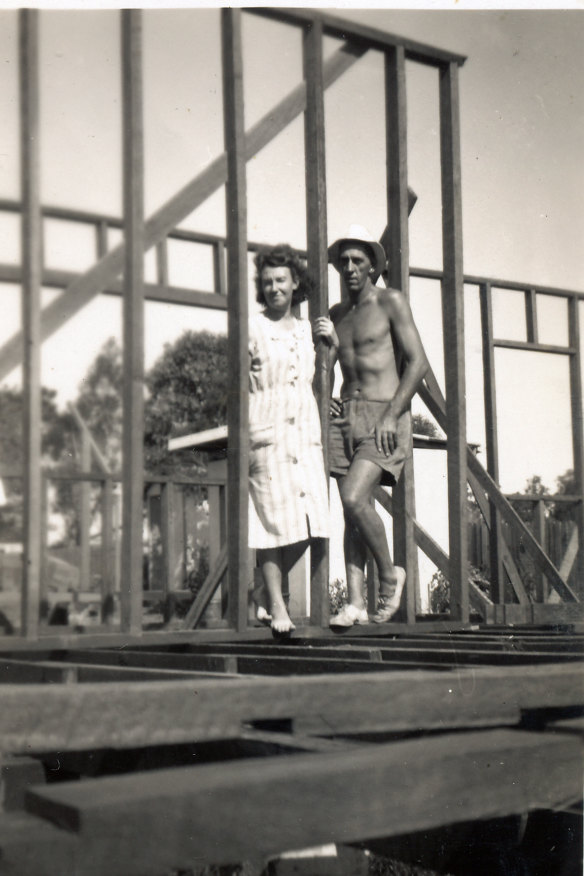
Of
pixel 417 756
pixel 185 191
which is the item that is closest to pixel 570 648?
pixel 417 756

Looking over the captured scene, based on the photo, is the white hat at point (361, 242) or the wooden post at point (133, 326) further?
the white hat at point (361, 242)

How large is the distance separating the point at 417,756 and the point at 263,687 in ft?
1.33

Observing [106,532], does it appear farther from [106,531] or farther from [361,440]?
[361,440]

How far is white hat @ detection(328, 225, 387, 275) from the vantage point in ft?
15.3

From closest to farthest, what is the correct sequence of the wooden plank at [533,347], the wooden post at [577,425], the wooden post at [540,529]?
the wooden plank at [533,347], the wooden post at [577,425], the wooden post at [540,529]

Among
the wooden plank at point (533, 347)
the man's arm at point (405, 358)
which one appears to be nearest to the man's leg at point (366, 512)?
the man's arm at point (405, 358)

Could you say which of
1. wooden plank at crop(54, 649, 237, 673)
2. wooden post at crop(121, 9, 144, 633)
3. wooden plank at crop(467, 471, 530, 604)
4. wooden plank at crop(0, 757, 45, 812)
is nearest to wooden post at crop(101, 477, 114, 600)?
wooden plank at crop(467, 471, 530, 604)

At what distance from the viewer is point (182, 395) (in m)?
23.8

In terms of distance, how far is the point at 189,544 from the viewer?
10.2 meters

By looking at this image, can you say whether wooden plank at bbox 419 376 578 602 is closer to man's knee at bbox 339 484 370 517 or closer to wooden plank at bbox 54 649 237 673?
man's knee at bbox 339 484 370 517

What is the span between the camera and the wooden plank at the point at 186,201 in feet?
13.5

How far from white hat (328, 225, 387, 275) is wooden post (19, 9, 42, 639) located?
1.52m

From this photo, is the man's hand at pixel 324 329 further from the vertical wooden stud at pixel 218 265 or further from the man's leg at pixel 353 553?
the vertical wooden stud at pixel 218 265

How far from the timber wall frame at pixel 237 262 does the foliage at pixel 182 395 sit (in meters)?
17.6
